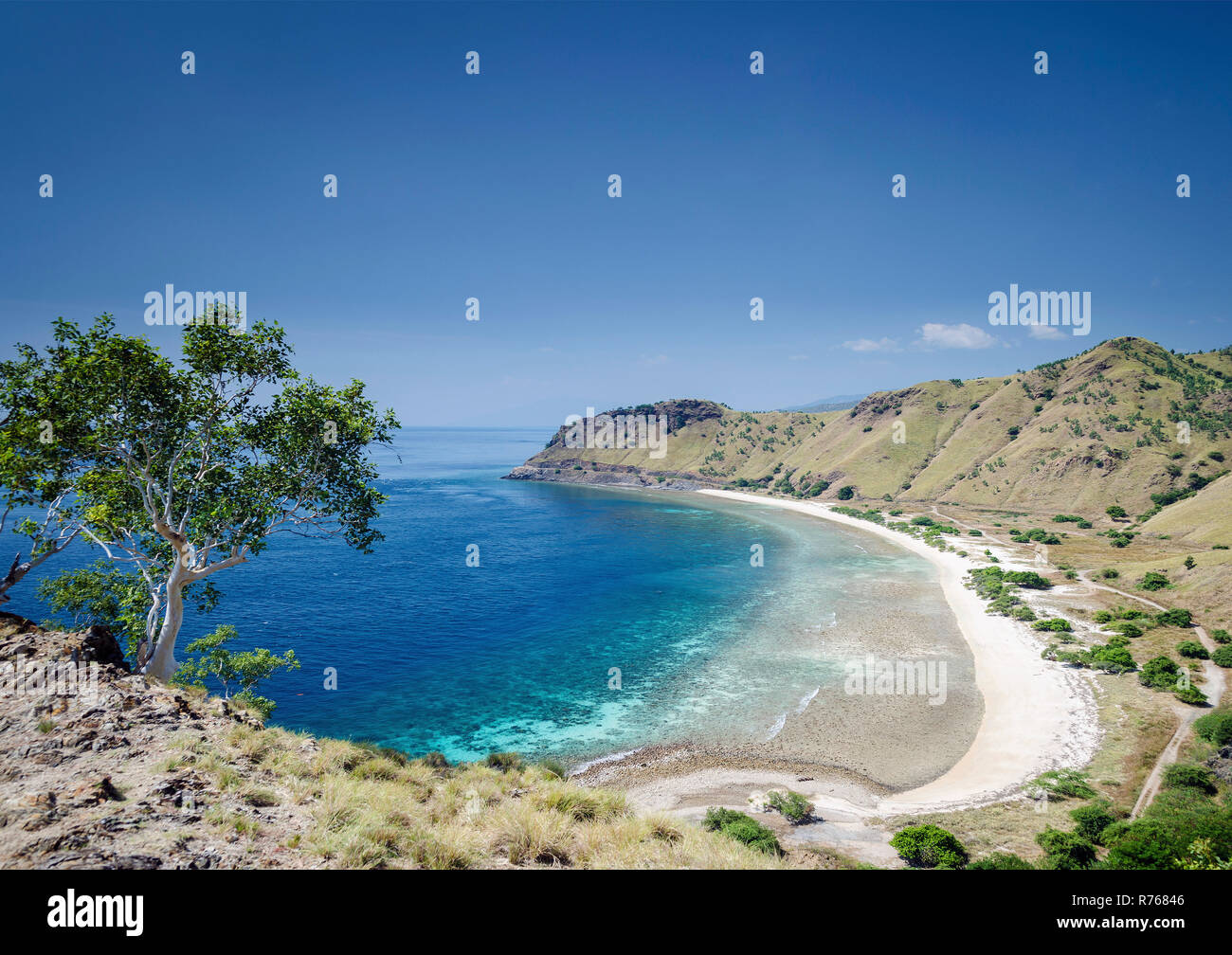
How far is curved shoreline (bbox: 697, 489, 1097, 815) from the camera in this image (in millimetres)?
25328

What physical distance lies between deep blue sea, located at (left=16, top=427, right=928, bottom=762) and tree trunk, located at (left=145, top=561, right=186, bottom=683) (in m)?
12.3

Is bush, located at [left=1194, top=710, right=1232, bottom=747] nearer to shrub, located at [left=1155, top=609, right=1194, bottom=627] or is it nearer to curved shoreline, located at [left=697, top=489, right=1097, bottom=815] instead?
A: curved shoreline, located at [left=697, top=489, right=1097, bottom=815]

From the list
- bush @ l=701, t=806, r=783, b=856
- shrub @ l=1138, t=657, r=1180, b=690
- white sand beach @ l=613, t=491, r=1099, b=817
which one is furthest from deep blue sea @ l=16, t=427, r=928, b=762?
shrub @ l=1138, t=657, r=1180, b=690

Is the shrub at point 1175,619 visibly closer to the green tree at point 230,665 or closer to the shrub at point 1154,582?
the shrub at point 1154,582

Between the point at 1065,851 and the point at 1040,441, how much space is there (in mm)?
120743

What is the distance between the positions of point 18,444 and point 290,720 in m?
25.3

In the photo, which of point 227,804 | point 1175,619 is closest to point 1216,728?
point 1175,619

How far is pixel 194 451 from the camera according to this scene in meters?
18.4

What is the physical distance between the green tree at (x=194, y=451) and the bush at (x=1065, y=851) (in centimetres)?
2560

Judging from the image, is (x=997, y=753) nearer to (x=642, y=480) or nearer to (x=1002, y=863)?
(x=1002, y=863)

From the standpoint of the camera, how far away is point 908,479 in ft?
438

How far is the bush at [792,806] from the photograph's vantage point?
23.0m
